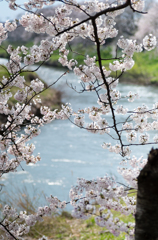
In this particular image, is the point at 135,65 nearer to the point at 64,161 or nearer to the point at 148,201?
the point at 64,161

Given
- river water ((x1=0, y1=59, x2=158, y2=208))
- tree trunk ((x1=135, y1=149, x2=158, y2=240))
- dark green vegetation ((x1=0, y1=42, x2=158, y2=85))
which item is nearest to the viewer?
tree trunk ((x1=135, y1=149, x2=158, y2=240))

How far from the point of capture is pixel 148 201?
0.94 metres

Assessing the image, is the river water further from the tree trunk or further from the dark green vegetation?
the dark green vegetation

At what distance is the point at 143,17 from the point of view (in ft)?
59.6

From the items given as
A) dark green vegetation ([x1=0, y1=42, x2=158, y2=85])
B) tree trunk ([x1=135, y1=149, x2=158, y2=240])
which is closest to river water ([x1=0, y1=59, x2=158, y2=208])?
tree trunk ([x1=135, y1=149, x2=158, y2=240])

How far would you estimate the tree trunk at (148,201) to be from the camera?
92 cm

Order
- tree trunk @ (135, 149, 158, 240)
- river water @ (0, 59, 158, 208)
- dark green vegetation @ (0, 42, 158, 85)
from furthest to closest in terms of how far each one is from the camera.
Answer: dark green vegetation @ (0, 42, 158, 85)
river water @ (0, 59, 158, 208)
tree trunk @ (135, 149, 158, 240)

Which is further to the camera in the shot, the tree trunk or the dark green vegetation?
the dark green vegetation

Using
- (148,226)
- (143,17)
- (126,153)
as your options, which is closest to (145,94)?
(126,153)

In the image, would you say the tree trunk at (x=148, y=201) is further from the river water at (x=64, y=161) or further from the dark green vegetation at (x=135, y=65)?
the dark green vegetation at (x=135, y=65)

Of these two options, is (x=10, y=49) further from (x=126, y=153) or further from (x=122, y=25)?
(x=122, y=25)

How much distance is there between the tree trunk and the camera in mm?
923

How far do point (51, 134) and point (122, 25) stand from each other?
9946 mm

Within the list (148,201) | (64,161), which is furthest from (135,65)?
(148,201)
